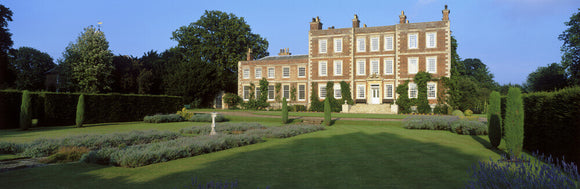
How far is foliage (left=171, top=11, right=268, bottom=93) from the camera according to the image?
46.4 metres

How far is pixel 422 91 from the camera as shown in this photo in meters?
32.2

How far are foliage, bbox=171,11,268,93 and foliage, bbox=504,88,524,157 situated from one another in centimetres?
3966

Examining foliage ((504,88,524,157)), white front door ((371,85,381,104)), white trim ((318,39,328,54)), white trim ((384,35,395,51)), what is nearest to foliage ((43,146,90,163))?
foliage ((504,88,524,157))

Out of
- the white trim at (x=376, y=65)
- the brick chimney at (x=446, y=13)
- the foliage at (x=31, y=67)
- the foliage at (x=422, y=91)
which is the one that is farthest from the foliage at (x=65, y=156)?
the foliage at (x=31, y=67)

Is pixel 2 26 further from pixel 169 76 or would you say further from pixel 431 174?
pixel 431 174

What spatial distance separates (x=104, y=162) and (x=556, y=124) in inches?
463

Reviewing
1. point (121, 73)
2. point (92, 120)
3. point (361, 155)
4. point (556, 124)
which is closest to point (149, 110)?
point (92, 120)

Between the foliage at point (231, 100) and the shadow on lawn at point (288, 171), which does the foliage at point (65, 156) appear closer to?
the shadow on lawn at point (288, 171)

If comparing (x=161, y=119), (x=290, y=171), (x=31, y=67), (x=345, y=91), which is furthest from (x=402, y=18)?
(x=31, y=67)

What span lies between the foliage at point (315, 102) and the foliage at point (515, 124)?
90.4 feet

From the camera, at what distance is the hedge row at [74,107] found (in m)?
18.7

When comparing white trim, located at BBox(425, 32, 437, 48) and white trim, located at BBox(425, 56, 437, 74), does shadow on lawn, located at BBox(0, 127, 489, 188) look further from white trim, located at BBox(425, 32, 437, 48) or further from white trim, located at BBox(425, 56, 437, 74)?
white trim, located at BBox(425, 32, 437, 48)

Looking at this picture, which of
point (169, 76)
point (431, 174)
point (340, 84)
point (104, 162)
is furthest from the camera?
point (169, 76)

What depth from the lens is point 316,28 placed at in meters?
38.2
